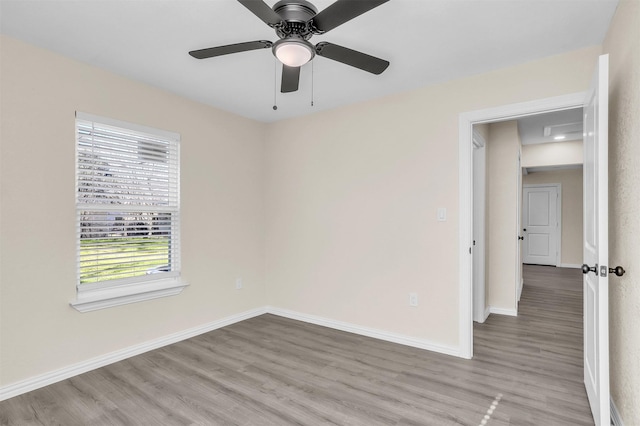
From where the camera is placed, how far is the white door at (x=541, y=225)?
27.1 ft

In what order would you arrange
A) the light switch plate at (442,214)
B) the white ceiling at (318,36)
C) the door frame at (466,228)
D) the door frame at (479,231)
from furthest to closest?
the door frame at (479,231) → the light switch plate at (442,214) → the door frame at (466,228) → the white ceiling at (318,36)

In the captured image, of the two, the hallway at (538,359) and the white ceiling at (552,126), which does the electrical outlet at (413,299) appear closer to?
the hallway at (538,359)

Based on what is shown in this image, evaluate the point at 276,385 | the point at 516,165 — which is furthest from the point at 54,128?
the point at 516,165

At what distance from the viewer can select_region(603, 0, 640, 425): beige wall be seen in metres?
1.68

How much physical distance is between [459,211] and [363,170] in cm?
108

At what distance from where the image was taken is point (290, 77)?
2.22m

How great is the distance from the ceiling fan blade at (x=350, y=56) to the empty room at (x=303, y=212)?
0.02 meters

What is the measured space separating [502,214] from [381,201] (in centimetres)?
192

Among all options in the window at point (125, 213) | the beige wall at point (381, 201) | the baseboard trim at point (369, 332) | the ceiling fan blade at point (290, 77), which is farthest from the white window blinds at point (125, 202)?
the ceiling fan blade at point (290, 77)

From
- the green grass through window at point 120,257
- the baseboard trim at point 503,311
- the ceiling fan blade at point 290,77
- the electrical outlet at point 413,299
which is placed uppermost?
Result: the ceiling fan blade at point 290,77

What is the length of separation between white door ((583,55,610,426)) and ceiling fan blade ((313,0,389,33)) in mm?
1303

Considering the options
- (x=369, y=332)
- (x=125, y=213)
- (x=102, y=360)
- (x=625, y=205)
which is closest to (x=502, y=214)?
(x=369, y=332)

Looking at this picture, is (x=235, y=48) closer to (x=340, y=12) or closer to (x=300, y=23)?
(x=300, y=23)

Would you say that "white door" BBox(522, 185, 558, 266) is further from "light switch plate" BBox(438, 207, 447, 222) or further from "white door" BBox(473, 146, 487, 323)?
"light switch plate" BBox(438, 207, 447, 222)
